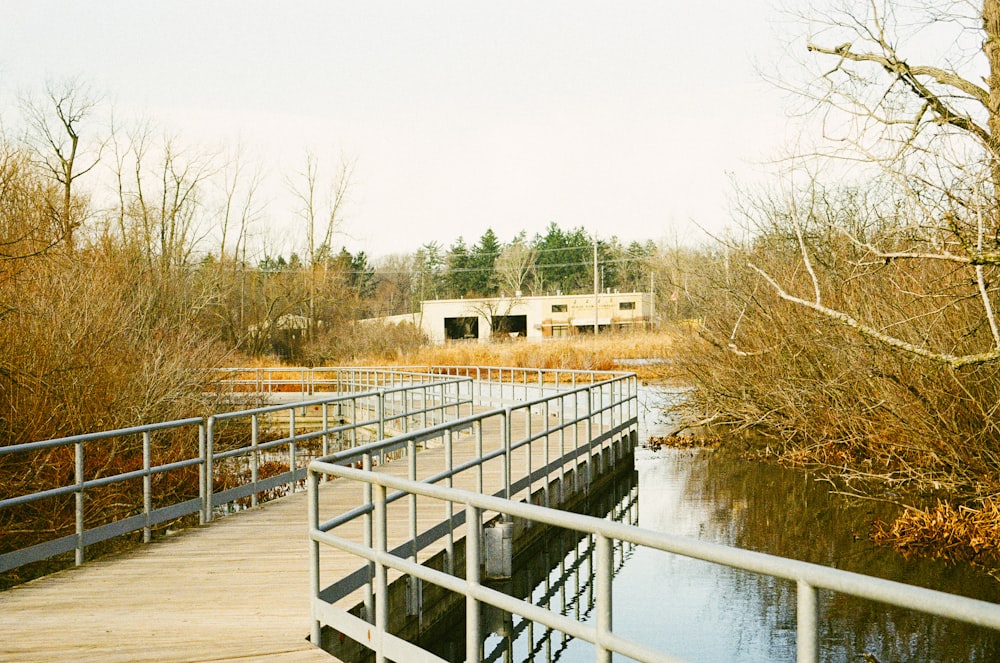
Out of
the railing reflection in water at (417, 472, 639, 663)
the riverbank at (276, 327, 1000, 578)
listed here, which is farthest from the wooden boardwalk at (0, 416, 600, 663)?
the riverbank at (276, 327, 1000, 578)

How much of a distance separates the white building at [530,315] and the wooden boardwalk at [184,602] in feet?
212

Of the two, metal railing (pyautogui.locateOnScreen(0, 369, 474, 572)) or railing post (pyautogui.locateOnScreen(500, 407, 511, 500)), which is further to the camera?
railing post (pyautogui.locateOnScreen(500, 407, 511, 500))

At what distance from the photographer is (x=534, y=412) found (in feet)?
81.8

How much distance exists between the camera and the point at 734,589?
11.3 m

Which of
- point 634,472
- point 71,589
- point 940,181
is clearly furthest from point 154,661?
point 634,472

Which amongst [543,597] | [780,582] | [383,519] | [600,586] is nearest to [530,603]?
[600,586]

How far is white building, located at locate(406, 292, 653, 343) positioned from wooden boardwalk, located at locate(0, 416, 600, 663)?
6462cm

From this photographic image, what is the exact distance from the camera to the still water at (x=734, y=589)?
9.11 meters

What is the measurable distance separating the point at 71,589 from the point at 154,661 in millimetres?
2240

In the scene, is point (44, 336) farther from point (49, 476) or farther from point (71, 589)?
point (71, 589)

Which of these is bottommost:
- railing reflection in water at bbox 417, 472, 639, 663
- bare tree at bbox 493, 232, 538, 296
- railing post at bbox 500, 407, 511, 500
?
railing reflection in water at bbox 417, 472, 639, 663

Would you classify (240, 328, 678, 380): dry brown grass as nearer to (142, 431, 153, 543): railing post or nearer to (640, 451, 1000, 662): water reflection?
(640, 451, 1000, 662): water reflection

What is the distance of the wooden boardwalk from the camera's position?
5.86 metres

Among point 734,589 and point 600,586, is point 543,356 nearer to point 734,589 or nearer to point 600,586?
point 734,589
